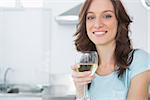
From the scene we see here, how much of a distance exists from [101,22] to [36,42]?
2.31 metres

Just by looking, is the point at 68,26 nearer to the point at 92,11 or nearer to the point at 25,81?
the point at 25,81

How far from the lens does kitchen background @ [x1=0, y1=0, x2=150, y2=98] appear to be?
11.0 ft

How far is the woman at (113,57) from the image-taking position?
3.70 feet

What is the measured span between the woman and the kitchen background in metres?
2.12

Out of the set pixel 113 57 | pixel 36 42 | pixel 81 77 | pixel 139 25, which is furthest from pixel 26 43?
pixel 81 77

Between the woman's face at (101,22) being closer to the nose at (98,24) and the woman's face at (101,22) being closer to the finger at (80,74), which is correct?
the nose at (98,24)

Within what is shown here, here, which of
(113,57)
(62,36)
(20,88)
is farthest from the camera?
(62,36)

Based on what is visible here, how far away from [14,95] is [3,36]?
786mm

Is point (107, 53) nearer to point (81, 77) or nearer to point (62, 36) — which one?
point (81, 77)

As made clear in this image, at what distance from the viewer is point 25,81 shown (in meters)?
3.38

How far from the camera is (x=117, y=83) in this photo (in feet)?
3.72

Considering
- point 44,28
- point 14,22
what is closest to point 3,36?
point 14,22

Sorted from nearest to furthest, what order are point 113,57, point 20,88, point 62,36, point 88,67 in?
point 88,67 < point 113,57 < point 20,88 < point 62,36

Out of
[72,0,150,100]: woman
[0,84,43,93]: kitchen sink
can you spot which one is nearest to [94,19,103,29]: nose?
[72,0,150,100]: woman
